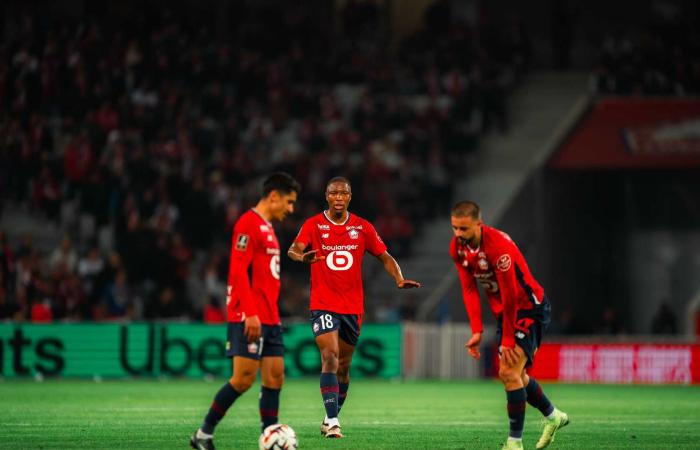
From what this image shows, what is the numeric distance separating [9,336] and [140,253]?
379 cm

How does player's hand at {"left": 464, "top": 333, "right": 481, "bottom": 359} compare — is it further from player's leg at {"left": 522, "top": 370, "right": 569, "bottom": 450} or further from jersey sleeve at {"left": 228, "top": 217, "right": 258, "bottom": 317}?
jersey sleeve at {"left": 228, "top": 217, "right": 258, "bottom": 317}

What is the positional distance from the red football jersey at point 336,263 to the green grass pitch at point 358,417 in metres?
1.25

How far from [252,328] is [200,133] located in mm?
21778

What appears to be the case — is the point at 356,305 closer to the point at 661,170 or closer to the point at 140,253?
the point at 140,253

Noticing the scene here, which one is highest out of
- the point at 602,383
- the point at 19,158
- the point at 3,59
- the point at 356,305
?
the point at 3,59

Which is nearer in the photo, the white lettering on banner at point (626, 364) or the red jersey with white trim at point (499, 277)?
the red jersey with white trim at point (499, 277)

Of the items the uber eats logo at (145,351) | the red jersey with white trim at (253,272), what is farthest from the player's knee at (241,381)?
the uber eats logo at (145,351)

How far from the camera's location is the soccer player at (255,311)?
10273 mm

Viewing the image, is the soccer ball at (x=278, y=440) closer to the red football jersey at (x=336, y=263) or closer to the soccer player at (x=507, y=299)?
the soccer player at (x=507, y=299)

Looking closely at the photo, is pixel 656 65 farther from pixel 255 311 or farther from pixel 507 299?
pixel 255 311

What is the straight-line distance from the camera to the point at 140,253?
27.6m

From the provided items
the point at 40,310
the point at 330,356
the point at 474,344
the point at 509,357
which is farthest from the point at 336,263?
the point at 40,310

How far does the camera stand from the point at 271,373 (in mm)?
10469

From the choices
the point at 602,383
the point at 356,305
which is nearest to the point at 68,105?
the point at 602,383
